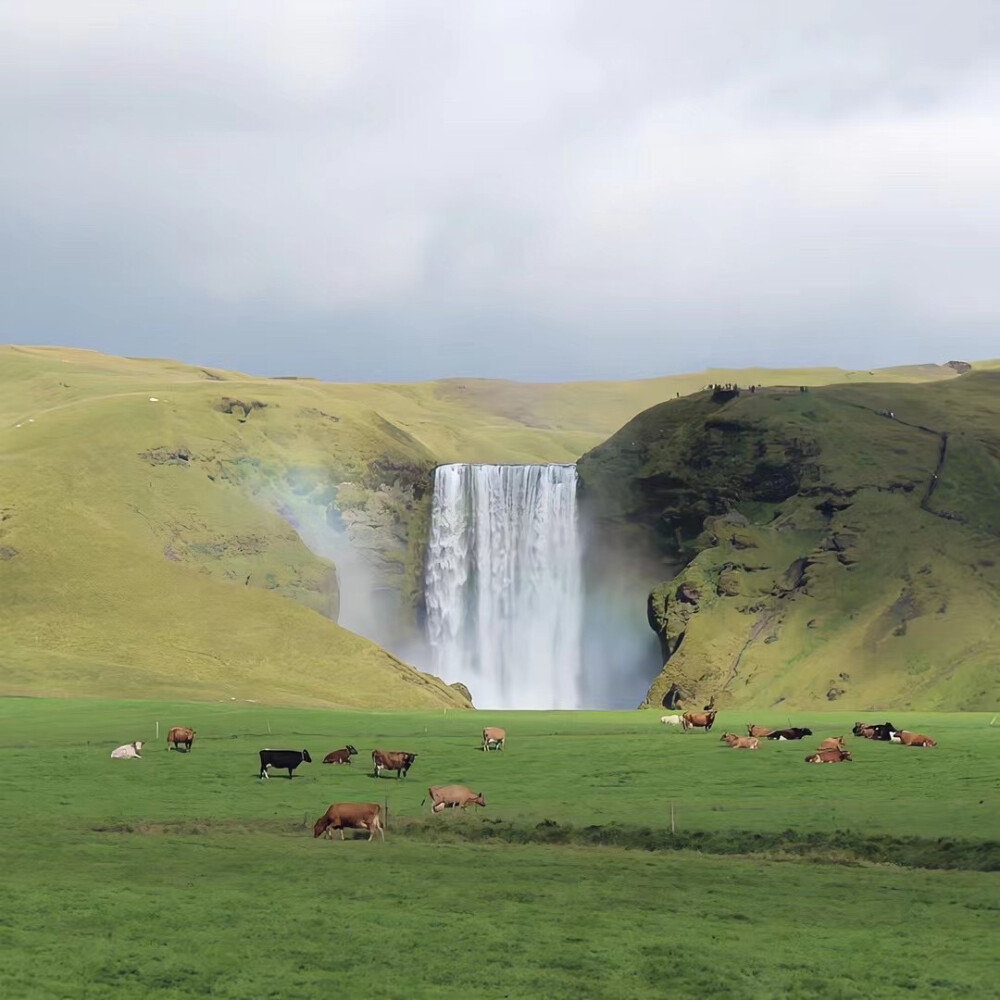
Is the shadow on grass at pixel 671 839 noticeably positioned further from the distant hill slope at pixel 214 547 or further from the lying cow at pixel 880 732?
the distant hill slope at pixel 214 547

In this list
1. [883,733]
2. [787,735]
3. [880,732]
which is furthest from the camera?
[787,735]

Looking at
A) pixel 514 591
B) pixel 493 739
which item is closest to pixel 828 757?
pixel 493 739

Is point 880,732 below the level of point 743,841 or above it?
below

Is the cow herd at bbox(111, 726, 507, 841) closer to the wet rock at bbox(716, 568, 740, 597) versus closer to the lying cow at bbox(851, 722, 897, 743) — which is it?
the lying cow at bbox(851, 722, 897, 743)

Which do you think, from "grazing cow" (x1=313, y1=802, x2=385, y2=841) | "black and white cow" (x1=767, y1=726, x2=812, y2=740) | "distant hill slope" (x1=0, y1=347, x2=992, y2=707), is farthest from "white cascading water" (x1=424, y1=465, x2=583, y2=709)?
"grazing cow" (x1=313, y1=802, x2=385, y2=841)

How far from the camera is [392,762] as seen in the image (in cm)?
5744

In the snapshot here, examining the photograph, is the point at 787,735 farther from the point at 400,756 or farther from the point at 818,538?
the point at 818,538

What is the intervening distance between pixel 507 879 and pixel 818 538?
122289 millimetres

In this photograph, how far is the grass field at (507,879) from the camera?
27.1 m

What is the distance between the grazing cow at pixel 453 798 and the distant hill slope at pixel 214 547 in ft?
196

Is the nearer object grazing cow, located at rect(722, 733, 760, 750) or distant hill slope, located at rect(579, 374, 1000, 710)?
grazing cow, located at rect(722, 733, 760, 750)

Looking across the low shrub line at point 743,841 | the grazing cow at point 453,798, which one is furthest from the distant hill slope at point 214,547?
the low shrub line at point 743,841

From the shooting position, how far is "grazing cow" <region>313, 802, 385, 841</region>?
142ft

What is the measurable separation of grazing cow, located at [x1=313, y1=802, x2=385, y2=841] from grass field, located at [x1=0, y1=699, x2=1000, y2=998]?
2.88 ft
